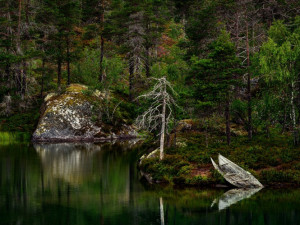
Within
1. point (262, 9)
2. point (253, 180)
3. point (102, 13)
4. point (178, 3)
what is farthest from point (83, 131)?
point (178, 3)

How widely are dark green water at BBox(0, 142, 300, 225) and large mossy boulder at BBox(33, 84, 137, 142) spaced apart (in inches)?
711

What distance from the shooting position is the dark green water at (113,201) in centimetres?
1995

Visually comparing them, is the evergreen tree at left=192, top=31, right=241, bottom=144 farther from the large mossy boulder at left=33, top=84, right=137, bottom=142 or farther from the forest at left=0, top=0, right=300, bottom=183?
the large mossy boulder at left=33, top=84, right=137, bottom=142

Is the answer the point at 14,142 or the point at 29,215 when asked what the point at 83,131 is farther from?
the point at 29,215

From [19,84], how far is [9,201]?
43595 millimetres

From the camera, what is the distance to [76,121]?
2156 inches

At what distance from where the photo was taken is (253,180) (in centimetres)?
2653

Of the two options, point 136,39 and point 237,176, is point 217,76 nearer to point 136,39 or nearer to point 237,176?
point 237,176

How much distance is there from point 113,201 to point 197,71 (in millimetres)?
15118

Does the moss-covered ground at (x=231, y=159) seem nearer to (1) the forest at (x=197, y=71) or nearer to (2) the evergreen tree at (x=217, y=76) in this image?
(1) the forest at (x=197, y=71)

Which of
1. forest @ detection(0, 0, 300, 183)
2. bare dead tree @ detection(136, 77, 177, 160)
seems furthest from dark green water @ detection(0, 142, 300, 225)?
bare dead tree @ detection(136, 77, 177, 160)

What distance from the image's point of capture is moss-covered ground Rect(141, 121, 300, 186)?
2702cm

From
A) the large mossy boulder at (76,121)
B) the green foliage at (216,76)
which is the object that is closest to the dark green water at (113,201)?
the green foliage at (216,76)

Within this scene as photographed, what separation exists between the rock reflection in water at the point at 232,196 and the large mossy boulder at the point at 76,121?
3253cm
